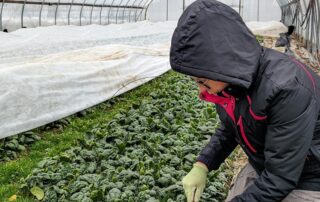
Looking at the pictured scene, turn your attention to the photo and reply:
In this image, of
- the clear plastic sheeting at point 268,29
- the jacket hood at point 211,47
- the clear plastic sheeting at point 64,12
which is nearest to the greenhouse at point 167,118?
the jacket hood at point 211,47

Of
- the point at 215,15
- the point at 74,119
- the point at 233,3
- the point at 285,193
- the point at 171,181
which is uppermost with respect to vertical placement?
the point at 215,15

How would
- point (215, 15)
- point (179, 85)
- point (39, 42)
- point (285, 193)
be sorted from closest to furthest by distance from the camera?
point (215, 15) → point (285, 193) → point (179, 85) → point (39, 42)

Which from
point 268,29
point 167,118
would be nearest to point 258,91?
point 167,118

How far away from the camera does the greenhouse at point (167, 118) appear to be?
252cm

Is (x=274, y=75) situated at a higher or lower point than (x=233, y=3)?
higher

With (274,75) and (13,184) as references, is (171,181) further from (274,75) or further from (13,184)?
(274,75)

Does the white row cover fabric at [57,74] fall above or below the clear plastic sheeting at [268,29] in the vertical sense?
above

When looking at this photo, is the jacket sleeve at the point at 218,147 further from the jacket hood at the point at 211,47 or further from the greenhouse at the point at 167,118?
the jacket hood at the point at 211,47

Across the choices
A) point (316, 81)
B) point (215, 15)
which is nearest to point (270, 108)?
point (316, 81)

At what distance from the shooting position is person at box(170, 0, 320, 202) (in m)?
2.43

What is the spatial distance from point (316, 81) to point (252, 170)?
3.25 ft

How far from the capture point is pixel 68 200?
4.68 m

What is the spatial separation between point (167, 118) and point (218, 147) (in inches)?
174

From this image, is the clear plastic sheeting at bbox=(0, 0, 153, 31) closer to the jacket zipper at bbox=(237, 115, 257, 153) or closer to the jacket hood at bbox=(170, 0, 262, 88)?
the jacket zipper at bbox=(237, 115, 257, 153)
